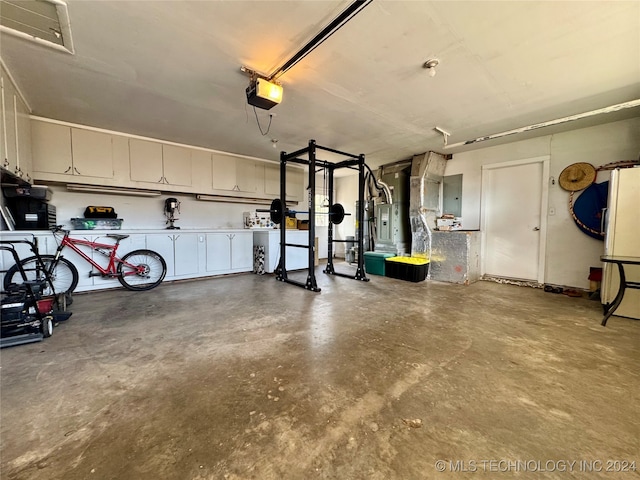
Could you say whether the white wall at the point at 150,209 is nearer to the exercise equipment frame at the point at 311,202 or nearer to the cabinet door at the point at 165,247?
the cabinet door at the point at 165,247

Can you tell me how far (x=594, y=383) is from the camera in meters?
1.67

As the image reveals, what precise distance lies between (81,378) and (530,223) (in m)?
6.21

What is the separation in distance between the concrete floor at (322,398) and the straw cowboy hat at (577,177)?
2229mm

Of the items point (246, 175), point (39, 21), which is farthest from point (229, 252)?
point (39, 21)

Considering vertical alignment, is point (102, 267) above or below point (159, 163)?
below

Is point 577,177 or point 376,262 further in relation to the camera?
point 376,262

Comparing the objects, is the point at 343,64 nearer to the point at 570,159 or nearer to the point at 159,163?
the point at 159,163

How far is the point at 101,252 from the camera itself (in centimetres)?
403

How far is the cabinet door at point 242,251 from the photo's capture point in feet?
17.8

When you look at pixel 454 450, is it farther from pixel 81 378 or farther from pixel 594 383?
pixel 81 378

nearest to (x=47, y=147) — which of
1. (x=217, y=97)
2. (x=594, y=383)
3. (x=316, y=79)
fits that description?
(x=217, y=97)

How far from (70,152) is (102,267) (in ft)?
6.22

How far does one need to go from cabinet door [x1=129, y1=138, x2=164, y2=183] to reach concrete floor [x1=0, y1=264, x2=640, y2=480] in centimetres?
275

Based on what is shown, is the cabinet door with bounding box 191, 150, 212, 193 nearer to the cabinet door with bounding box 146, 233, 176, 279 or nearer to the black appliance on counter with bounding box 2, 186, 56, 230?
the cabinet door with bounding box 146, 233, 176, 279
